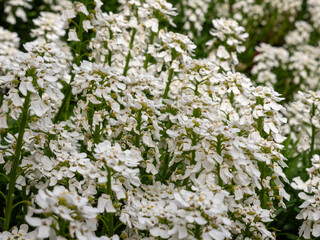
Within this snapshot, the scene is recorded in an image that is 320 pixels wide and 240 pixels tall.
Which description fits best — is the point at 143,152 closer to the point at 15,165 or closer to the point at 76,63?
the point at 15,165

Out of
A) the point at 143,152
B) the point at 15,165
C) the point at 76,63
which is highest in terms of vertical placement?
the point at 76,63

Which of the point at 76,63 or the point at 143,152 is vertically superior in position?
the point at 76,63

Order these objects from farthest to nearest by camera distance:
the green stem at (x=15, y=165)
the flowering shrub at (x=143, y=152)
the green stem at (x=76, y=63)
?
the green stem at (x=76, y=63) < the green stem at (x=15, y=165) < the flowering shrub at (x=143, y=152)

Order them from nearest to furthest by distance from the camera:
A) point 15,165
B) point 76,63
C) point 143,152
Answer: point 15,165 < point 143,152 < point 76,63

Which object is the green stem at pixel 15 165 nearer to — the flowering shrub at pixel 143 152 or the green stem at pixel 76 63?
the flowering shrub at pixel 143 152

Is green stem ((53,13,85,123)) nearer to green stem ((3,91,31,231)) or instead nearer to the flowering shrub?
the flowering shrub

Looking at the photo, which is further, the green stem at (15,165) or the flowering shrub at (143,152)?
the green stem at (15,165)

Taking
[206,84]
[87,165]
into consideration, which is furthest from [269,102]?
[87,165]

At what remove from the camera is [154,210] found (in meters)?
3.04

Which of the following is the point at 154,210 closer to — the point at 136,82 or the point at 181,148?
the point at 181,148

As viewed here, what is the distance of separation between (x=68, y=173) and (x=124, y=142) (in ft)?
2.66

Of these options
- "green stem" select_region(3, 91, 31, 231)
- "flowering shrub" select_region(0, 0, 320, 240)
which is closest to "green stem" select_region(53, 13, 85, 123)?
"flowering shrub" select_region(0, 0, 320, 240)

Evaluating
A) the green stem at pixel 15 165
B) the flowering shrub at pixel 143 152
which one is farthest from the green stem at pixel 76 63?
the green stem at pixel 15 165

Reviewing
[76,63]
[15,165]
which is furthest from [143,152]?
[76,63]
